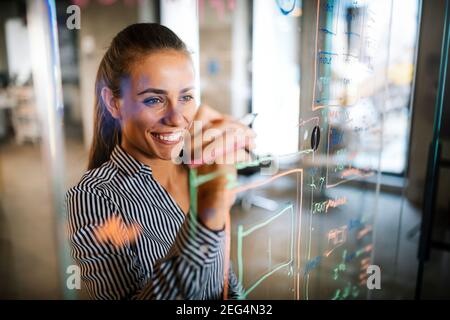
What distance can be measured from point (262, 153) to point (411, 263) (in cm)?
202

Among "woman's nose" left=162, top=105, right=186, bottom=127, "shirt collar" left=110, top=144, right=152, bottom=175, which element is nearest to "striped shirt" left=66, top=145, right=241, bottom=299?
"shirt collar" left=110, top=144, right=152, bottom=175

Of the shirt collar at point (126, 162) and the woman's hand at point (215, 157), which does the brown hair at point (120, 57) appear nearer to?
the shirt collar at point (126, 162)

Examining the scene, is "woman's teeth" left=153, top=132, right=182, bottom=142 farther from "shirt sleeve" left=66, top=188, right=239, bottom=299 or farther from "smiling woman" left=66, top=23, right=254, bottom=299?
"shirt sleeve" left=66, top=188, right=239, bottom=299

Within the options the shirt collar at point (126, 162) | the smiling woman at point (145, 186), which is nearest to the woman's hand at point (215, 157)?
the smiling woman at point (145, 186)

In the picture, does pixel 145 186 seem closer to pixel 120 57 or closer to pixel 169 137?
pixel 169 137

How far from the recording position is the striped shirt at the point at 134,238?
859 mm

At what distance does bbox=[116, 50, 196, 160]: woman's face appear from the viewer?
834mm

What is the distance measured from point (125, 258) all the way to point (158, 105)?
13.7 inches

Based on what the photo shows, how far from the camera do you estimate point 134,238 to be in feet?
2.89

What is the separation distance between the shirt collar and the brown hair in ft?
0.09

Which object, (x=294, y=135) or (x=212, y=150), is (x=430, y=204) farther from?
(x=212, y=150)

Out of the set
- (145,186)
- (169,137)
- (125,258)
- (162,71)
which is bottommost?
(125,258)

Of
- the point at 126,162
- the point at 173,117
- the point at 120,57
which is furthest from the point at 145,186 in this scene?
the point at 120,57

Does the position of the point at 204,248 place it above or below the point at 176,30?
below
